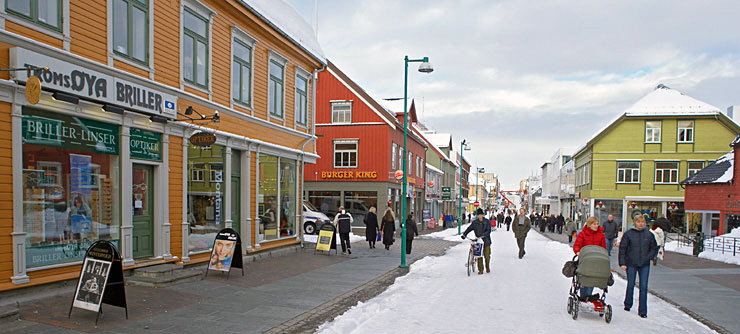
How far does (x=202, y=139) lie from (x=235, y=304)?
12.7 feet

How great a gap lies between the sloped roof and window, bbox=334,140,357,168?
18.4 m

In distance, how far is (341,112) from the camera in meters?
31.5

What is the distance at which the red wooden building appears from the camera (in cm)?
3102

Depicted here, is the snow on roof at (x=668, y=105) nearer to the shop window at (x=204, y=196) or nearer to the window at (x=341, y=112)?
the window at (x=341, y=112)

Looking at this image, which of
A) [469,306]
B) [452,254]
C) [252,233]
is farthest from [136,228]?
[452,254]

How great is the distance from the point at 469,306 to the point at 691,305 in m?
4.25

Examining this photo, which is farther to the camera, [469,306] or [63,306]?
[469,306]

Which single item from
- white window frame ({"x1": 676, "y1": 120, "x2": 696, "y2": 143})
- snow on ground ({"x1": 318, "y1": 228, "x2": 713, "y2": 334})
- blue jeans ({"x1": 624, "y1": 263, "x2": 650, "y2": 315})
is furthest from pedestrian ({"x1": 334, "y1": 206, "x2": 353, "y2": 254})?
white window frame ({"x1": 676, "y1": 120, "x2": 696, "y2": 143})

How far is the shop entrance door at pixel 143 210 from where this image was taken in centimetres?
994

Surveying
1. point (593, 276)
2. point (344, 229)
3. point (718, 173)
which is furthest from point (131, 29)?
point (718, 173)

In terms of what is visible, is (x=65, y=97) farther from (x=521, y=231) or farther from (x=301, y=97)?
(x=521, y=231)

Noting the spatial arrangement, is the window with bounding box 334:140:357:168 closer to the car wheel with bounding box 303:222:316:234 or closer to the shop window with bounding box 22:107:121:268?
the car wheel with bounding box 303:222:316:234

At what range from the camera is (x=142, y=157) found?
998cm

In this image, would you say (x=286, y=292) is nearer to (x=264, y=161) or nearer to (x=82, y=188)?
(x=82, y=188)
